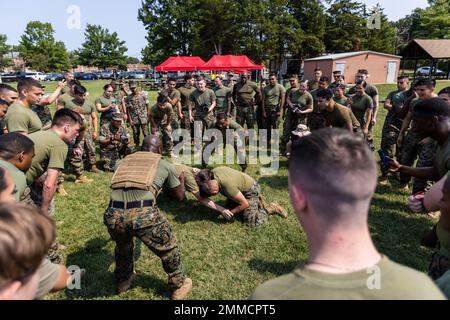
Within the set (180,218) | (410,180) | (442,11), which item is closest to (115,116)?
(180,218)

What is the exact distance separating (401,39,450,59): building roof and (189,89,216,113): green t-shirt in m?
30.2

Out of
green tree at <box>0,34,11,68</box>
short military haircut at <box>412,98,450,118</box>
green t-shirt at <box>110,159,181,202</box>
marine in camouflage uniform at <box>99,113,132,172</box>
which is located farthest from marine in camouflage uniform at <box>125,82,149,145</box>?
green tree at <box>0,34,11,68</box>

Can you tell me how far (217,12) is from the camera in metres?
42.8

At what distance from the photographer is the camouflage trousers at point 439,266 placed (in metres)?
2.12

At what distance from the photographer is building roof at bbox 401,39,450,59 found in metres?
30.5

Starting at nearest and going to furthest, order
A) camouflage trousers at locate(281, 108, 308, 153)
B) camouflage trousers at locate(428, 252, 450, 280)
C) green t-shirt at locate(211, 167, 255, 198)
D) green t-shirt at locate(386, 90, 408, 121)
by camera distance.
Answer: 1. camouflage trousers at locate(428, 252, 450, 280)
2. green t-shirt at locate(211, 167, 255, 198)
3. green t-shirt at locate(386, 90, 408, 121)
4. camouflage trousers at locate(281, 108, 308, 153)

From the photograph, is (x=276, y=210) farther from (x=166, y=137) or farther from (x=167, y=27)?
(x=167, y=27)

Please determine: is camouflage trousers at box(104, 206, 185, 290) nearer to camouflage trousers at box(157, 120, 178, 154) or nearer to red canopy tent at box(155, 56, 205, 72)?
camouflage trousers at box(157, 120, 178, 154)

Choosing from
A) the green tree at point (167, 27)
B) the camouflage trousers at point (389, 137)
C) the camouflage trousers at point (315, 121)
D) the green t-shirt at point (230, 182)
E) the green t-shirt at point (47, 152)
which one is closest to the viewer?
the green t-shirt at point (47, 152)

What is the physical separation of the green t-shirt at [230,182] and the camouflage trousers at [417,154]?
9.81ft

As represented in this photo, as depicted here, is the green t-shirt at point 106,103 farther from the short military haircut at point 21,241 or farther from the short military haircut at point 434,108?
the short military haircut at point 21,241

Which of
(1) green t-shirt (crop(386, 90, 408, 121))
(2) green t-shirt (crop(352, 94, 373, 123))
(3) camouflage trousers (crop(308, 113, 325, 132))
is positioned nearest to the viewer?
(1) green t-shirt (crop(386, 90, 408, 121))

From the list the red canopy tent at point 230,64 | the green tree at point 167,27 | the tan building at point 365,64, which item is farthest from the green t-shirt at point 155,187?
the green tree at point 167,27
